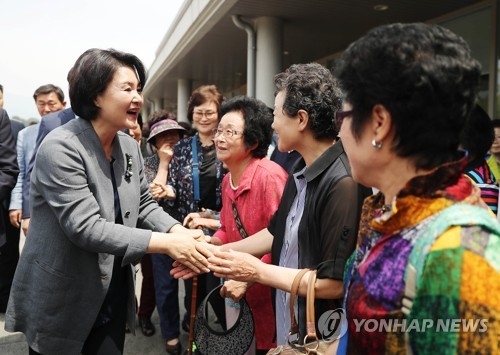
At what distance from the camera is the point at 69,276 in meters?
1.87

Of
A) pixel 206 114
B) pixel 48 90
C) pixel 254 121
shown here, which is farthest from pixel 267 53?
pixel 254 121

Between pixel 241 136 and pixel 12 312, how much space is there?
62.0 inches

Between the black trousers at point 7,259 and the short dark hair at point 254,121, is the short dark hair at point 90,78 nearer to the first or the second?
the short dark hair at point 254,121

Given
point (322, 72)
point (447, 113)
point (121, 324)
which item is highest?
point (322, 72)

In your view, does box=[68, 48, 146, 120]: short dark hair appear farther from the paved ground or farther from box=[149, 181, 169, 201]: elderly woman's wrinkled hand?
the paved ground

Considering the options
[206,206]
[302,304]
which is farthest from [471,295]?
[206,206]

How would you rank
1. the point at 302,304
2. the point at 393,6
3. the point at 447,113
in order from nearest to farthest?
the point at 447,113 < the point at 302,304 < the point at 393,6

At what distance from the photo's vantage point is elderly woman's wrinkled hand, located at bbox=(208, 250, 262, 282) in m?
1.68

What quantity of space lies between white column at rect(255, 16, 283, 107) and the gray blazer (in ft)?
21.0

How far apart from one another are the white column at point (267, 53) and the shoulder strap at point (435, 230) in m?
7.24

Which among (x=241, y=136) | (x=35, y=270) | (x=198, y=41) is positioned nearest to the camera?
(x=35, y=270)

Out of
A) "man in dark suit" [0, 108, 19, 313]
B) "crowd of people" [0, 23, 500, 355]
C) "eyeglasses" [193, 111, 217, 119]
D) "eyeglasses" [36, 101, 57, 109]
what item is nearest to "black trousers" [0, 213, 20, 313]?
"man in dark suit" [0, 108, 19, 313]

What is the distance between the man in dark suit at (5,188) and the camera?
3857 millimetres

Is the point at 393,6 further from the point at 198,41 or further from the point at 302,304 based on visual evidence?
the point at 302,304
